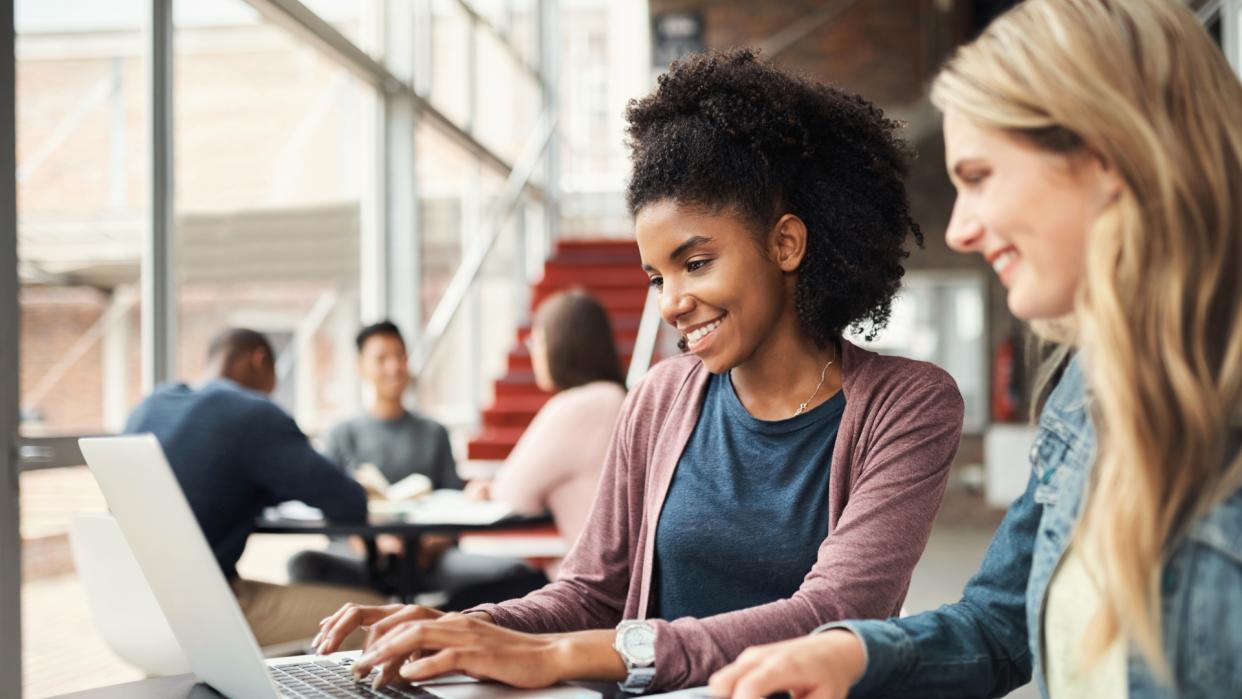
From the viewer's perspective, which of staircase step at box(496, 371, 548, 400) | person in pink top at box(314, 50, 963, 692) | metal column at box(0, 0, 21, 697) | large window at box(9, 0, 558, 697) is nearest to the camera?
person in pink top at box(314, 50, 963, 692)

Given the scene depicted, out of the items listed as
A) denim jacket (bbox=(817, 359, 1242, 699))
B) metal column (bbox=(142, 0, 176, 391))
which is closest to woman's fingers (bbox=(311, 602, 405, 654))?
denim jacket (bbox=(817, 359, 1242, 699))

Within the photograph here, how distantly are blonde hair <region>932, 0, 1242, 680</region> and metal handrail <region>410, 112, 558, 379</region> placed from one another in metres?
4.78

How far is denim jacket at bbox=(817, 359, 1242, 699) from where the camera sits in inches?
31.9

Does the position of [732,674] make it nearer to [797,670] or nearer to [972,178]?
[797,670]

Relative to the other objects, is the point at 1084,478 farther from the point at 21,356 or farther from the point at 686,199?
the point at 21,356

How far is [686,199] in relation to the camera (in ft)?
4.70

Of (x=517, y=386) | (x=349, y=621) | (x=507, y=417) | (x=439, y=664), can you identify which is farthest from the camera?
(x=517, y=386)

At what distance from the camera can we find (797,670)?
3.14 ft

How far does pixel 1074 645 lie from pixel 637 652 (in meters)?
0.39

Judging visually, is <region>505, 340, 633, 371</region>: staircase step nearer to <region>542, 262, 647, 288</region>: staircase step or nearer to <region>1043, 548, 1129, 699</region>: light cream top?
<region>542, 262, 647, 288</region>: staircase step

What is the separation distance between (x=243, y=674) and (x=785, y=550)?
0.65m

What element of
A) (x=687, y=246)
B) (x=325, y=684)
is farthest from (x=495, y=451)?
(x=325, y=684)

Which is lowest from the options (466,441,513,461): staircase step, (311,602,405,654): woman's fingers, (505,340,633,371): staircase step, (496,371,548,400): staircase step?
(466,441,513,461): staircase step

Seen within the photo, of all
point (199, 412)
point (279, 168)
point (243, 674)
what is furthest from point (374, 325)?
point (243, 674)
